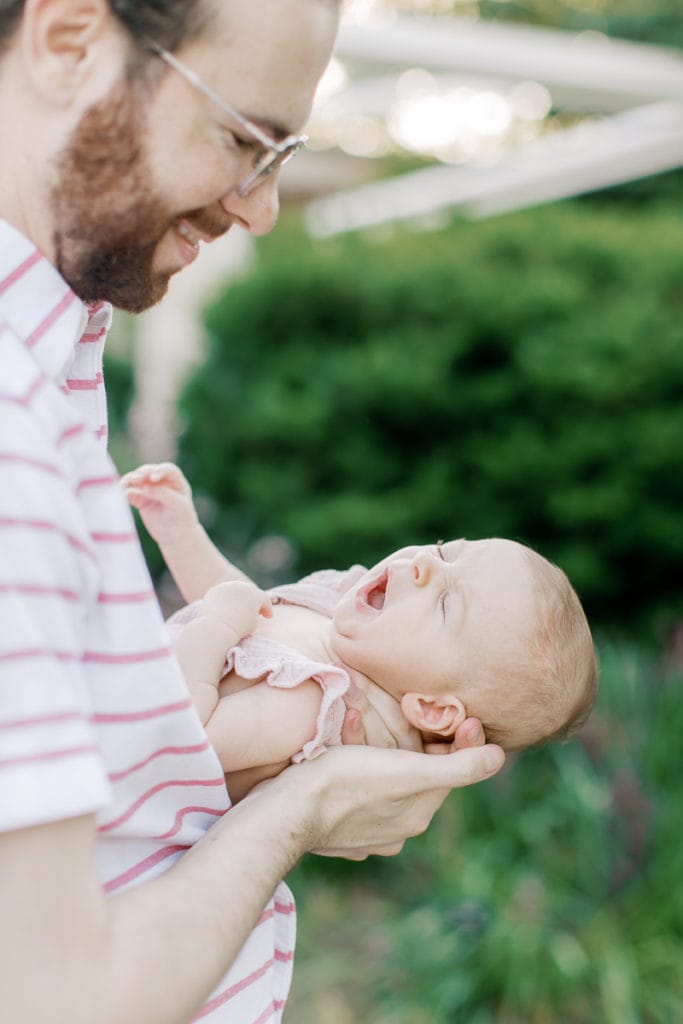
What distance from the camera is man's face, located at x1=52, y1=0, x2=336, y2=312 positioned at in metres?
1.37

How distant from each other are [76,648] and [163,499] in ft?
3.01

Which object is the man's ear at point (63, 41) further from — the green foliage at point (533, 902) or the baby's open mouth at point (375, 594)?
the green foliage at point (533, 902)

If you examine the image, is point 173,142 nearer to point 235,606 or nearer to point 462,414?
point 235,606

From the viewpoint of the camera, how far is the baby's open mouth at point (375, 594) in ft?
7.10

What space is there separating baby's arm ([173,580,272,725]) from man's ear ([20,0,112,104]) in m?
0.81

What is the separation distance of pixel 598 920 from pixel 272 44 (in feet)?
11.1

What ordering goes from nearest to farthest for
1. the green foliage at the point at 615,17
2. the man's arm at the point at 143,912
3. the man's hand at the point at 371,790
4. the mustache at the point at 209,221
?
the man's arm at the point at 143,912, the mustache at the point at 209,221, the man's hand at the point at 371,790, the green foliage at the point at 615,17

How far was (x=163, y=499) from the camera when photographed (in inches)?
83.4

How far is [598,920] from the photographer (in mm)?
4039

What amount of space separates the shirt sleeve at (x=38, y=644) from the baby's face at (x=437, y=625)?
90 cm

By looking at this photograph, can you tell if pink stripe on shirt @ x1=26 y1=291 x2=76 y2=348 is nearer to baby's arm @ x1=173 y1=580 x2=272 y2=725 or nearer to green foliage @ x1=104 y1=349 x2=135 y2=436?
baby's arm @ x1=173 y1=580 x2=272 y2=725

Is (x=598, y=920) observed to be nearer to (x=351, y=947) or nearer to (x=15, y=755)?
(x=351, y=947)

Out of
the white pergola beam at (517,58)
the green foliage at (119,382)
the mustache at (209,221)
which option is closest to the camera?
the mustache at (209,221)

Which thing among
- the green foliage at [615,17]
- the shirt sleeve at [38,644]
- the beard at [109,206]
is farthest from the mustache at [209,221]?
the green foliage at [615,17]
